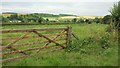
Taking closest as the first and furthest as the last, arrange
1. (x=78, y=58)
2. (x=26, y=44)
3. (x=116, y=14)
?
(x=78, y=58), (x=26, y=44), (x=116, y=14)

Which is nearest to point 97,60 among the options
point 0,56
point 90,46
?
point 90,46

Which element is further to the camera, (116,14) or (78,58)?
(116,14)

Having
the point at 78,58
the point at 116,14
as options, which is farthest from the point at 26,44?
the point at 116,14

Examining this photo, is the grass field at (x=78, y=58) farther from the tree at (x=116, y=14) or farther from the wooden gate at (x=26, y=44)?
the tree at (x=116, y=14)

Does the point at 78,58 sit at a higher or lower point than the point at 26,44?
lower

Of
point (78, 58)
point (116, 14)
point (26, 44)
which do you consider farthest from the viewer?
point (116, 14)

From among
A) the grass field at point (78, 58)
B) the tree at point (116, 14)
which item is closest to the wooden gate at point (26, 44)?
the grass field at point (78, 58)

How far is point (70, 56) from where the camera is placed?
36.0 ft

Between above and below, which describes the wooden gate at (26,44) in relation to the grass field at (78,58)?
above

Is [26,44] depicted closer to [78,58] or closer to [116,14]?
[78,58]

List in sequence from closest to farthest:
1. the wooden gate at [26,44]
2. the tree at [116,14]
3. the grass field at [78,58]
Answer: the grass field at [78,58] → the wooden gate at [26,44] → the tree at [116,14]

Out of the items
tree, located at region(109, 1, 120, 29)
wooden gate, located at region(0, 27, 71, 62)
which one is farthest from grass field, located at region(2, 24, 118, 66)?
tree, located at region(109, 1, 120, 29)

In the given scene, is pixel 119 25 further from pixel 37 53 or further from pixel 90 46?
pixel 37 53

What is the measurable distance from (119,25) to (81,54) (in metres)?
9.77
